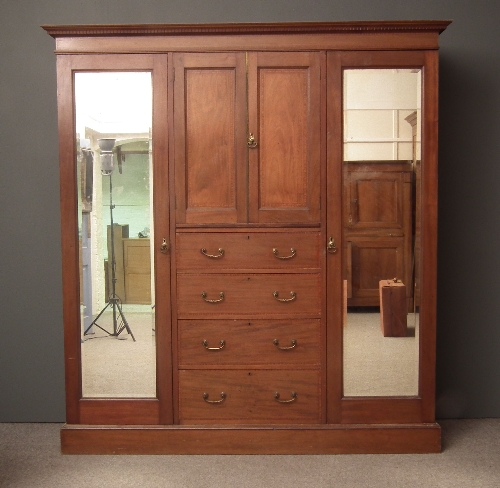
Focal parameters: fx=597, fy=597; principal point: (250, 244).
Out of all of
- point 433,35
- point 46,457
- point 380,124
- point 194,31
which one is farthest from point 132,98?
point 46,457

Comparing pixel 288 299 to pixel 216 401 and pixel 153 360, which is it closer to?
pixel 216 401

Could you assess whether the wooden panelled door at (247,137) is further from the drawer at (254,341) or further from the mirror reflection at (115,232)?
the drawer at (254,341)

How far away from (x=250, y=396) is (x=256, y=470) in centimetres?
32

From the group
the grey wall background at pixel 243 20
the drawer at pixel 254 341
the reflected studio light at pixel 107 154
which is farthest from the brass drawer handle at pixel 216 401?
the reflected studio light at pixel 107 154

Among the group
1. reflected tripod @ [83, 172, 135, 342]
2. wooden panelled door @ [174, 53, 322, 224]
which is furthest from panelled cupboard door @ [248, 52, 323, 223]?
reflected tripod @ [83, 172, 135, 342]

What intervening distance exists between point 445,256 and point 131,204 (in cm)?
169

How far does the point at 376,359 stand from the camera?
9.04ft

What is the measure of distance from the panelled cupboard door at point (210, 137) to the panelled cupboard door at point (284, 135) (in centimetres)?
6

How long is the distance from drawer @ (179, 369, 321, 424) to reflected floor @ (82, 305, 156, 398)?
18 centimetres

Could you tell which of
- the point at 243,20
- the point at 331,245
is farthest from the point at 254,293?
the point at 243,20

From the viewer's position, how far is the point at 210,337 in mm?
2750

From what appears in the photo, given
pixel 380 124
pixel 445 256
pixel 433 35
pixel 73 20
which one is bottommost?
pixel 445 256

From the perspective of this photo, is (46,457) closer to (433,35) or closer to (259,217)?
(259,217)

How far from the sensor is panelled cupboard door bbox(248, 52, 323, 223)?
8.73ft
